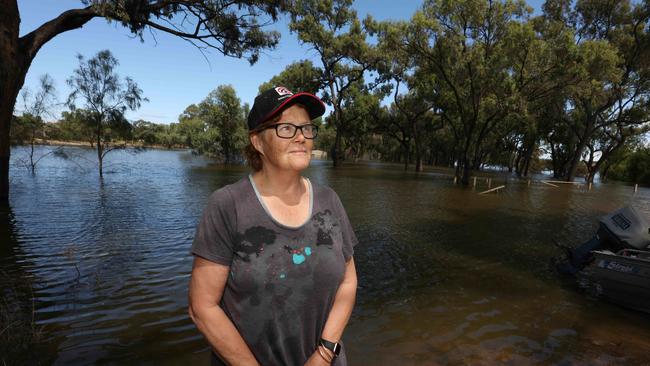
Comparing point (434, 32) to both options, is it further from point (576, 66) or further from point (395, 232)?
point (395, 232)

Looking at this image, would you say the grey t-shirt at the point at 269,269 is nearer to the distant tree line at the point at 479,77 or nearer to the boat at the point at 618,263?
the boat at the point at 618,263

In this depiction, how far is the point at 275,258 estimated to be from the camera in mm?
1521

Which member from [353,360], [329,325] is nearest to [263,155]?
[329,325]

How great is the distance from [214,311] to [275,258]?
35 centimetres

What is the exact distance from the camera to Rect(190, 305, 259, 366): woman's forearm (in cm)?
148

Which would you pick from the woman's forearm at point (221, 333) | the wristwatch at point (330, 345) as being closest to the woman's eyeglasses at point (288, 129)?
the woman's forearm at point (221, 333)

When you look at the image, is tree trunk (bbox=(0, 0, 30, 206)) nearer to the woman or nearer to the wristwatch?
the woman

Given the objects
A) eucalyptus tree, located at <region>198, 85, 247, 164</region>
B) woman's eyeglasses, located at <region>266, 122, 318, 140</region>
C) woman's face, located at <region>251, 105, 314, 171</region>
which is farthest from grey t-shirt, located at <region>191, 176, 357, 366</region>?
eucalyptus tree, located at <region>198, 85, 247, 164</region>

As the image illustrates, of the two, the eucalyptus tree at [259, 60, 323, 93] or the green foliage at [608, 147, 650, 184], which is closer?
the eucalyptus tree at [259, 60, 323, 93]

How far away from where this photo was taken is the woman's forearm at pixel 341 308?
5.69 ft

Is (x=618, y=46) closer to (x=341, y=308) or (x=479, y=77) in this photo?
(x=479, y=77)

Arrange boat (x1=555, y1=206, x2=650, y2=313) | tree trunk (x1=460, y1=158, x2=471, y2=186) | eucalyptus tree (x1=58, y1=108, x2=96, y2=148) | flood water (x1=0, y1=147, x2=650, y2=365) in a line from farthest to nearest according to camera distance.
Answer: tree trunk (x1=460, y1=158, x2=471, y2=186), eucalyptus tree (x1=58, y1=108, x2=96, y2=148), boat (x1=555, y1=206, x2=650, y2=313), flood water (x1=0, y1=147, x2=650, y2=365)

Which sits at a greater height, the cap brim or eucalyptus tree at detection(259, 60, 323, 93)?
eucalyptus tree at detection(259, 60, 323, 93)

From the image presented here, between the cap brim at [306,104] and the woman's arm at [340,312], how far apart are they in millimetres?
867
